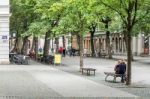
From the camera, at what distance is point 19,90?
2342 centimetres

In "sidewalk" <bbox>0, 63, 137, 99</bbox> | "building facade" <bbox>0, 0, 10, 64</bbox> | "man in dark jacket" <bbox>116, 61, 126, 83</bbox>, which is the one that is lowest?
"sidewalk" <bbox>0, 63, 137, 99</bbox>

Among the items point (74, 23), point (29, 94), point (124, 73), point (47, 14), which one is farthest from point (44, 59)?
point (29, 94)

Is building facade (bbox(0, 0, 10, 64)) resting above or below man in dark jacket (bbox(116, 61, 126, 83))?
above

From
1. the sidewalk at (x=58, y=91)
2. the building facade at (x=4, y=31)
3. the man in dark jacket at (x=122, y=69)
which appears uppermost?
the building facade at (x=4, y=31)

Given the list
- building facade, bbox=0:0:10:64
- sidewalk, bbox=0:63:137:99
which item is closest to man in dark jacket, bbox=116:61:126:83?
sidewalk, bbox=0:63:137:99

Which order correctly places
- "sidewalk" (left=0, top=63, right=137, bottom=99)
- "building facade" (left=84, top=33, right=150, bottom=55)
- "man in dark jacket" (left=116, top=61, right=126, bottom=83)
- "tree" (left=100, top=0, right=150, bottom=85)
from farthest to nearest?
"building facade" (left=84, top=33, right=150, bottom=55) → "man in dark jacket" (left=116, top=61, right=126, bottom=83) → "tree" (left=100, top=0, right=150, bottom=85) → "sidewalk" (left=0, top=63, right=137, bottom=99)

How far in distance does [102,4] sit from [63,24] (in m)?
16.2

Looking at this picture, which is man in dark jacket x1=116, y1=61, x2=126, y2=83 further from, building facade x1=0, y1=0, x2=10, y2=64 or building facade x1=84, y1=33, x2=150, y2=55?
building facade x1=84, y1=33, x2=150, y2=55

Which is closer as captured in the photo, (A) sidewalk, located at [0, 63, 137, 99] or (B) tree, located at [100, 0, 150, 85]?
(A) sidewalk, located at [0, 63, 137, 99]

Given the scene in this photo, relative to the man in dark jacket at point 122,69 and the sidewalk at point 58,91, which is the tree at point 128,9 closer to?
the man in dark jacket at point 122,69

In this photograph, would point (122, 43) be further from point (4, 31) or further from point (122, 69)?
point (122, 69)

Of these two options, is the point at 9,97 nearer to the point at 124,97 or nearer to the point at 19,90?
the point at 19,90

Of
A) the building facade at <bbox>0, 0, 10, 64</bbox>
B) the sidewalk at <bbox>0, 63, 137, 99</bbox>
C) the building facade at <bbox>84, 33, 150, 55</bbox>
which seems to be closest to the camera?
the sidewalk at <bbox>0, 63, 137, 99</bbox>

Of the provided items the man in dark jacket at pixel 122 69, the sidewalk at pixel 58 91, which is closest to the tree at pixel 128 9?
the man in dark jacket at pixel 122 69
